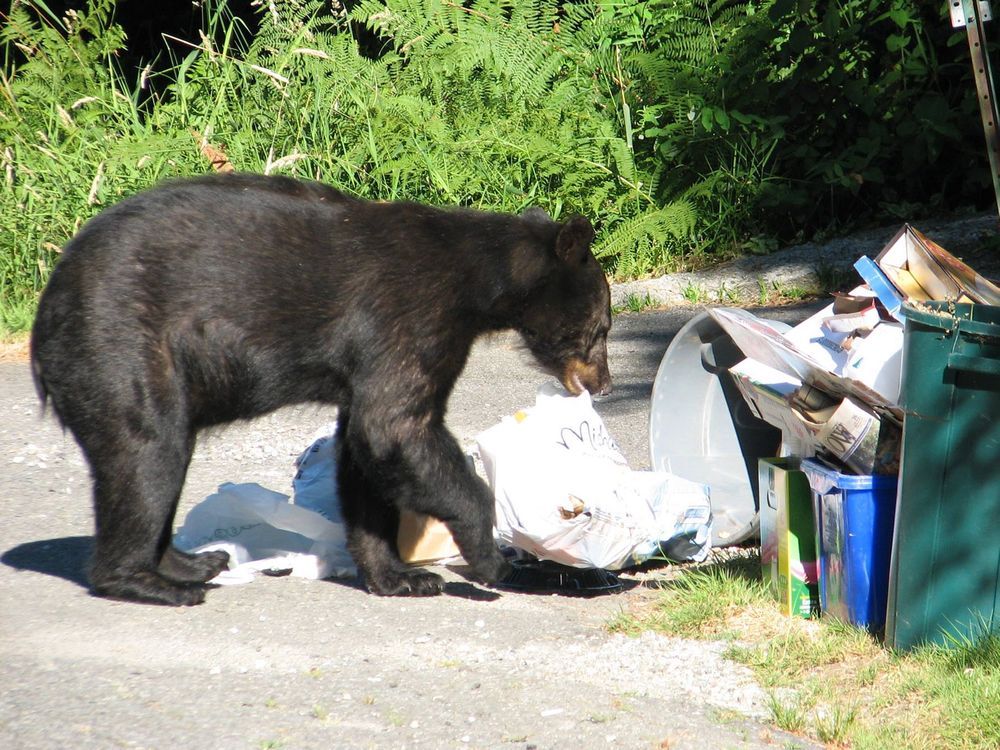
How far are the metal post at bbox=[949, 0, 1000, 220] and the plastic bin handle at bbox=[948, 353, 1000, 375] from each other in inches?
31.7

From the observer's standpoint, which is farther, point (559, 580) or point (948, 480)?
point (559, 580)

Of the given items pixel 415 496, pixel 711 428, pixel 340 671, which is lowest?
pixel 711 428

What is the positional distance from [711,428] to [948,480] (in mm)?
1638

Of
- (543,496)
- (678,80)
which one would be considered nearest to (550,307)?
(543,496)

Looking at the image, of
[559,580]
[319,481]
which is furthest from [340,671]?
[319,481]

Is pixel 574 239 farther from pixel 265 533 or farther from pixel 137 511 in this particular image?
pixel 137 511

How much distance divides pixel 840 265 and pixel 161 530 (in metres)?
Answer: 5.91

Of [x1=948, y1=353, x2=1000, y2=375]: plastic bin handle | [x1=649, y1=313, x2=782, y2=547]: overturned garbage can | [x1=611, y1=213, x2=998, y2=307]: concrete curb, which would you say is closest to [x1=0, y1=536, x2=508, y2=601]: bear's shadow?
[x1=649, y1=313, x2=782, y2=547]: overturned garbage can

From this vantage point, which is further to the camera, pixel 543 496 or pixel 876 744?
pixel 543 496

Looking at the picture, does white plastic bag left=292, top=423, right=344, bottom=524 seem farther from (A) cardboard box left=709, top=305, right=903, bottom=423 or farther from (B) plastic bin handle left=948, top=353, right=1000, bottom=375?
(B) plastic bin handle left=948, top=353, right=1000, bottom=375

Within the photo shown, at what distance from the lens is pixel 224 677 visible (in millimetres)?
3334

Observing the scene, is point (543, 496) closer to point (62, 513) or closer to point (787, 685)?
point (787, 685)

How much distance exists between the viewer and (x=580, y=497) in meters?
3.95

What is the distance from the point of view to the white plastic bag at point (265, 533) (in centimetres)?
451
